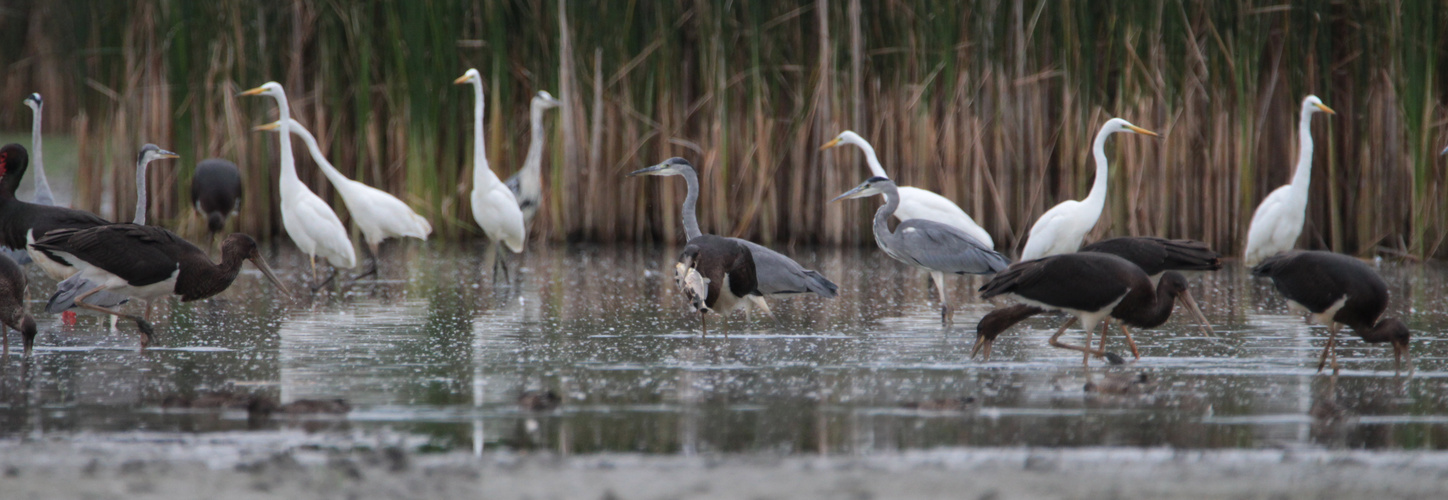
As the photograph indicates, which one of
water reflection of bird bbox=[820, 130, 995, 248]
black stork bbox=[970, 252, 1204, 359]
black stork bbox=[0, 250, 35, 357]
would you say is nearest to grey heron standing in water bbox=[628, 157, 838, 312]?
black stork bbox=[970, 252, 1204, 359]

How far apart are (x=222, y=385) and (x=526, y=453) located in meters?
1.87

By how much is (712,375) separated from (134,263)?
2.83 meters

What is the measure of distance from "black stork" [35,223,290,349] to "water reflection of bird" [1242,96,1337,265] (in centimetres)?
669

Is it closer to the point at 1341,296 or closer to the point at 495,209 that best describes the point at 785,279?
the point at 1341,296

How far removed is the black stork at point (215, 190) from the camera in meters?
10.8

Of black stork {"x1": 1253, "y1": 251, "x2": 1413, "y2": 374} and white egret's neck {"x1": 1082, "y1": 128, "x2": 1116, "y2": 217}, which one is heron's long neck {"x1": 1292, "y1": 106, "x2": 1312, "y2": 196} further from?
black stork {"x1": 1253, "y1": 251, "x2": 1413, "y2": 374}

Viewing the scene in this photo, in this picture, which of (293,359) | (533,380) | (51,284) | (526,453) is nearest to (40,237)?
(293,359)

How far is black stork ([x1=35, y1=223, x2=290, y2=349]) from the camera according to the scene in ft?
21.7

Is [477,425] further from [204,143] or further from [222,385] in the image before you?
[204,143]

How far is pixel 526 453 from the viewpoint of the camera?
4121 millimetres

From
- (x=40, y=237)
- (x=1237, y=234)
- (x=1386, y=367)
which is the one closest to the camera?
(x=1386, y=367)

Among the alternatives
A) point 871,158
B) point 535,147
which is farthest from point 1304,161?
point 535,147

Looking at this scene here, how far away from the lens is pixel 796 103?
1202cm

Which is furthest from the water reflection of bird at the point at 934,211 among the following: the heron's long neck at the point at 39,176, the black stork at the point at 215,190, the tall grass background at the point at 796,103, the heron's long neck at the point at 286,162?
the heron's long neck at the point at 39,176
